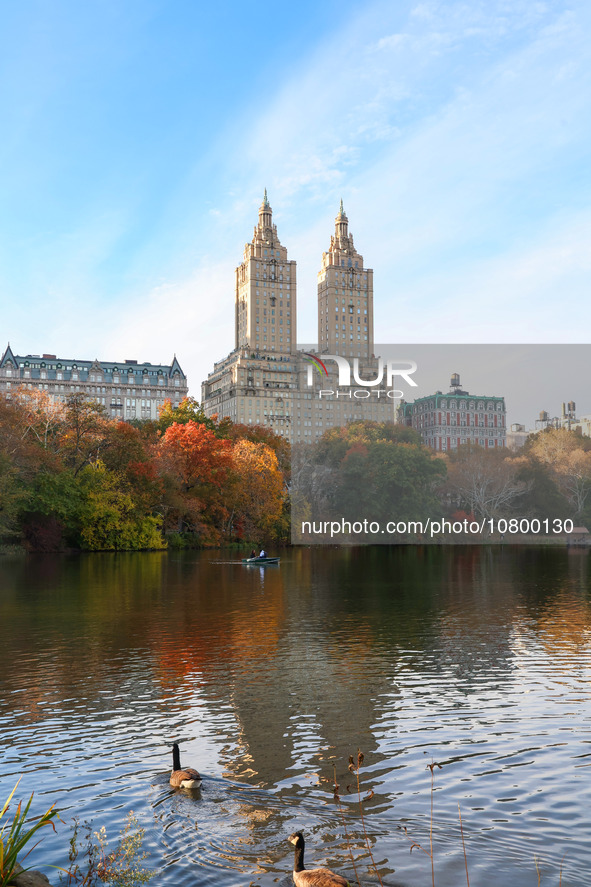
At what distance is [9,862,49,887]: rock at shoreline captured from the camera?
749 cm

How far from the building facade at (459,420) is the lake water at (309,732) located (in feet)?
225

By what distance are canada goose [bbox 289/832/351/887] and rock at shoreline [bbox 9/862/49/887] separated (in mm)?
2611

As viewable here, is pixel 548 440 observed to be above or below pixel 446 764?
above

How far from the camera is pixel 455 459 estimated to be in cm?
9669

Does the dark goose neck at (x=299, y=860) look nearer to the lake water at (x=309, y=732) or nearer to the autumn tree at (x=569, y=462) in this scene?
the lake water at (x=309, y=732)

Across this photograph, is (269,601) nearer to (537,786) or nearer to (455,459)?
(537,786)

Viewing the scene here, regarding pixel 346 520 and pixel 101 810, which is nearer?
pixel 101 810

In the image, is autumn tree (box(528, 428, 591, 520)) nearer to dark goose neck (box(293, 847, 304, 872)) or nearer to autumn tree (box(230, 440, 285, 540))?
autumn tree (box(230, 440, 285, 540))

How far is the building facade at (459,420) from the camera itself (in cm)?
10112

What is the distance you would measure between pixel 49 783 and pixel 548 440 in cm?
8926

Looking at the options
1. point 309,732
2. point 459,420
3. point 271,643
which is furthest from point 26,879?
point 459,420

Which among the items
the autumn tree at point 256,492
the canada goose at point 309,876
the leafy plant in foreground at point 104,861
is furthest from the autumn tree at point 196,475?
the canada goose at point 309,876

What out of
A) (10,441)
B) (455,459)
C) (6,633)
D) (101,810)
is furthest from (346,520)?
(101,810)

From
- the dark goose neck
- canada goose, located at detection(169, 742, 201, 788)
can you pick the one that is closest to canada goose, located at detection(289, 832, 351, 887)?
the dark goose neck
